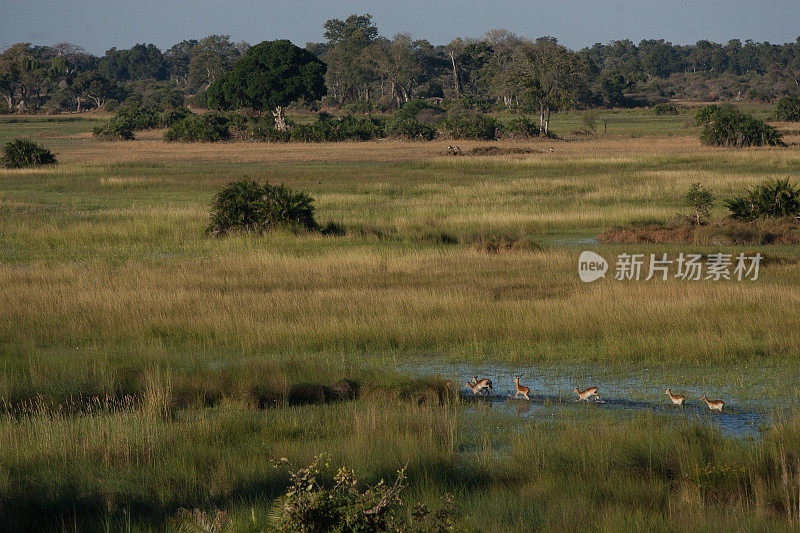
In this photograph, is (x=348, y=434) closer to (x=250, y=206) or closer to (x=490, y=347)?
(x=490, y=347)

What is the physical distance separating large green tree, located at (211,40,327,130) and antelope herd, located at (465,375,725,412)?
6882 cm

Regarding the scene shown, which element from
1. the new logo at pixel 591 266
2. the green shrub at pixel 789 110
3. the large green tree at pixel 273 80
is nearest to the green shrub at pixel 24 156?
the large green tree at pixel 273 80

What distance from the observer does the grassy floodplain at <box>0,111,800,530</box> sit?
708 centimetres

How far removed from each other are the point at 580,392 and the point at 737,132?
50.1m

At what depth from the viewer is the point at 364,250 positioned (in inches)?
909

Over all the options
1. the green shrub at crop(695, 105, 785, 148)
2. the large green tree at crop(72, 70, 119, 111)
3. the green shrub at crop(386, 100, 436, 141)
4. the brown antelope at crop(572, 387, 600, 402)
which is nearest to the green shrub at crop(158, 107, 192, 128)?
the green shrub at crop(386, 100, 436, 141)

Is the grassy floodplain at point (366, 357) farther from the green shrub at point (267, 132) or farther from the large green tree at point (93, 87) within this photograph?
the large green tree at point (93, 87)

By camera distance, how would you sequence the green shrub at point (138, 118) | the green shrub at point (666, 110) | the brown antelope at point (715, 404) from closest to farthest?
the brown antelope at point (715, 404), the green shrub at point (138, 118), the green shrub at point (666, 110)

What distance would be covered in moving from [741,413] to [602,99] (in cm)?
10499

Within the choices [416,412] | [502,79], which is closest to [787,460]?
[416,412]

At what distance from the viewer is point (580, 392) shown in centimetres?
1055

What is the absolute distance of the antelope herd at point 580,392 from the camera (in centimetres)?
966

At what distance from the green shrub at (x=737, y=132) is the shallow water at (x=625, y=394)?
155 ft

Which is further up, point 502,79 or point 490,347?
point 502,79
